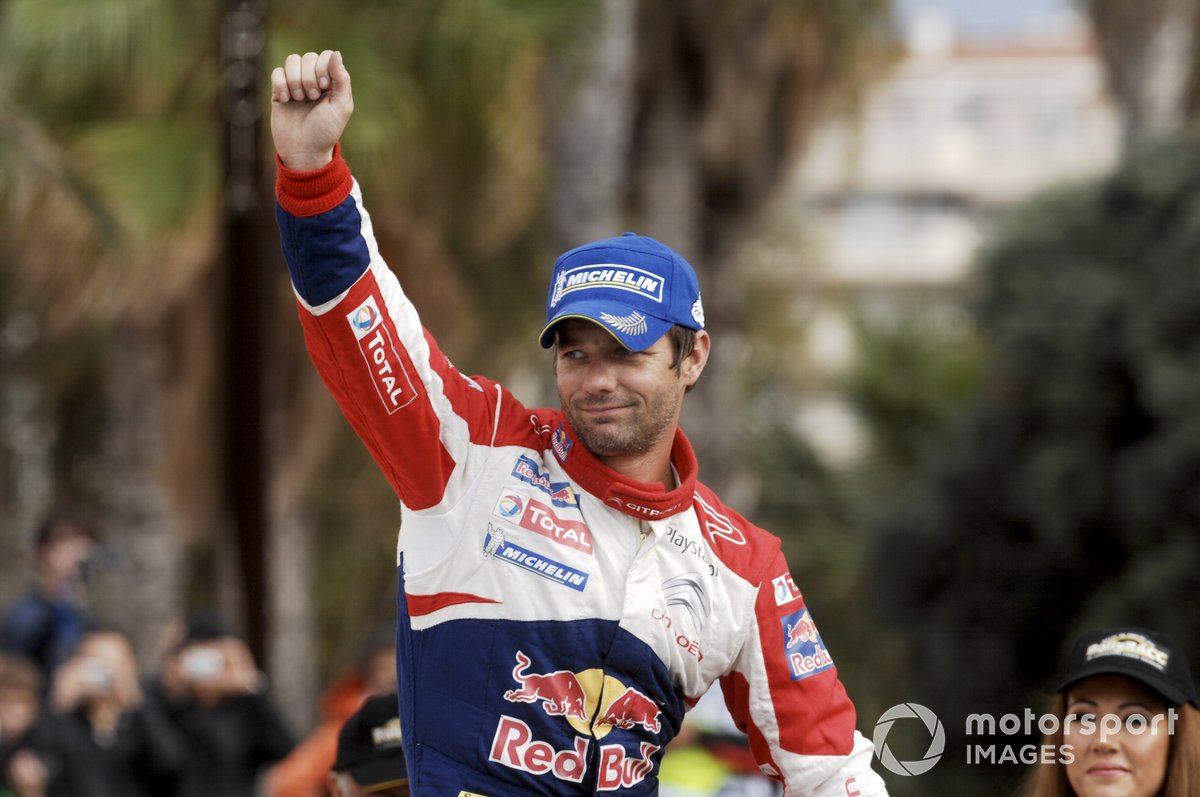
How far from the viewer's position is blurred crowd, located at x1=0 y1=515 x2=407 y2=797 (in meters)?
6.11

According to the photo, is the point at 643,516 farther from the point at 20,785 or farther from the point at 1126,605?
the point at 1126,605

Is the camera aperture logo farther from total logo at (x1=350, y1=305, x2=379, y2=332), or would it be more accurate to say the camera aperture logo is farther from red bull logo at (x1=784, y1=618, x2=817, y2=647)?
total logo at (x1=350, y1=305, x2=379, y2=332)

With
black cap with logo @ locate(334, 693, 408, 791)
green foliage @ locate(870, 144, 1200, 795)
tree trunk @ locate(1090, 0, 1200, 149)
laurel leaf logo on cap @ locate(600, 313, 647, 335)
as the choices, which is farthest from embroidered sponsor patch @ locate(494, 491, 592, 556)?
tree trunk @ locate(1090, 0, 1200, 149)

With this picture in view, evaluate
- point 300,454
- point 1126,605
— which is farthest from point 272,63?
point 1126,605

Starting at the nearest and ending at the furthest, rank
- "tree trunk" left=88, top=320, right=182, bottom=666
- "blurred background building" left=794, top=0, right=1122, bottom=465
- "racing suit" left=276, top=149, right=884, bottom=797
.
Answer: "racing suit" left=276, top=149, right=884, bottom=797 < "tree trunk" left=88, top=320, right=182, bottom=666 < "blurred background building" left=794, top=0, right=1122, bottom=465

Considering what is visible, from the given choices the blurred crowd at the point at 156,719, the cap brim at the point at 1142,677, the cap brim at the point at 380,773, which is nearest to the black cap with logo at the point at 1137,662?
the cap brim at the point at 1142,677

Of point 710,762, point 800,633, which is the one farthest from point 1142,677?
point 710,762

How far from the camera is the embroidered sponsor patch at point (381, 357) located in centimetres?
267

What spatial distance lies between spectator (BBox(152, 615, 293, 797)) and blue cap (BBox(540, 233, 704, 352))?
378 centimetres

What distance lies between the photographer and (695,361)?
3.00 m

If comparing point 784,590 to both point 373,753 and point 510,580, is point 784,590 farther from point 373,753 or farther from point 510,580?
point 373,753

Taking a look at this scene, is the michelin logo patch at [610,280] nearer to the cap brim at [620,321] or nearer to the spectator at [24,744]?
the cap brim at [620,321]

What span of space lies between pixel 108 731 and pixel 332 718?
858mm

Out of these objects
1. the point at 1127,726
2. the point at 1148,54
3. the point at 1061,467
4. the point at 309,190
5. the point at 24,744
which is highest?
the point at 1148,54
